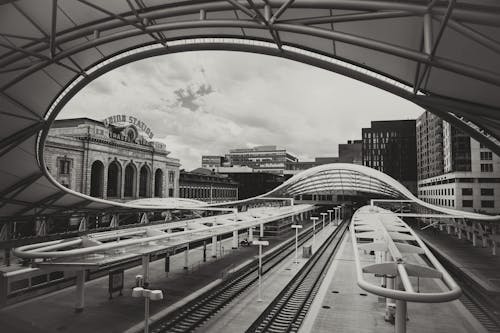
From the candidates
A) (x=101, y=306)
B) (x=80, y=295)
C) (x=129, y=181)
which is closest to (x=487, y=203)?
(x=129, y=181)

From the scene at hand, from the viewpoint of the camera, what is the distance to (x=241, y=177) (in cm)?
11250

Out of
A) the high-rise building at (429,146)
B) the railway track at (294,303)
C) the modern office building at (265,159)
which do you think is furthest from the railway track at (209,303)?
the modern office building at (265,159)

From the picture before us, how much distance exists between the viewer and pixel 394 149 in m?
137

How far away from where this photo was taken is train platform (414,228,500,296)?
2277 cm

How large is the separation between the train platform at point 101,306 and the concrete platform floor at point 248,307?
301 cm

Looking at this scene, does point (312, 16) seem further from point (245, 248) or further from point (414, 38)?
point (245, 248)

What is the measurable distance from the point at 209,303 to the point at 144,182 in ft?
160

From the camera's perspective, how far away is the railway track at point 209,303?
16.1 m

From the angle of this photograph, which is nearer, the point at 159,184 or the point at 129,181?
the point at 129,181

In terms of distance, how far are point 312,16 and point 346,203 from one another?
86978 mm

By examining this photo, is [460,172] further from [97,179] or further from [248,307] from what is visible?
[97,179]

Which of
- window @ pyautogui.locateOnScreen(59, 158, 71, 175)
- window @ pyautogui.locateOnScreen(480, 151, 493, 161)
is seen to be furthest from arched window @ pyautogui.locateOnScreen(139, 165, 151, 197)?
window @ pyautogui.locateOnScreen(480, 151, 493, 161)

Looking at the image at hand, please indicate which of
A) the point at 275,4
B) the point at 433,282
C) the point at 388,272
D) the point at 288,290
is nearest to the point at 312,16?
the point at 275,4

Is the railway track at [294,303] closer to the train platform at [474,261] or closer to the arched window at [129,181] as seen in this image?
the train platform at [474,261]
